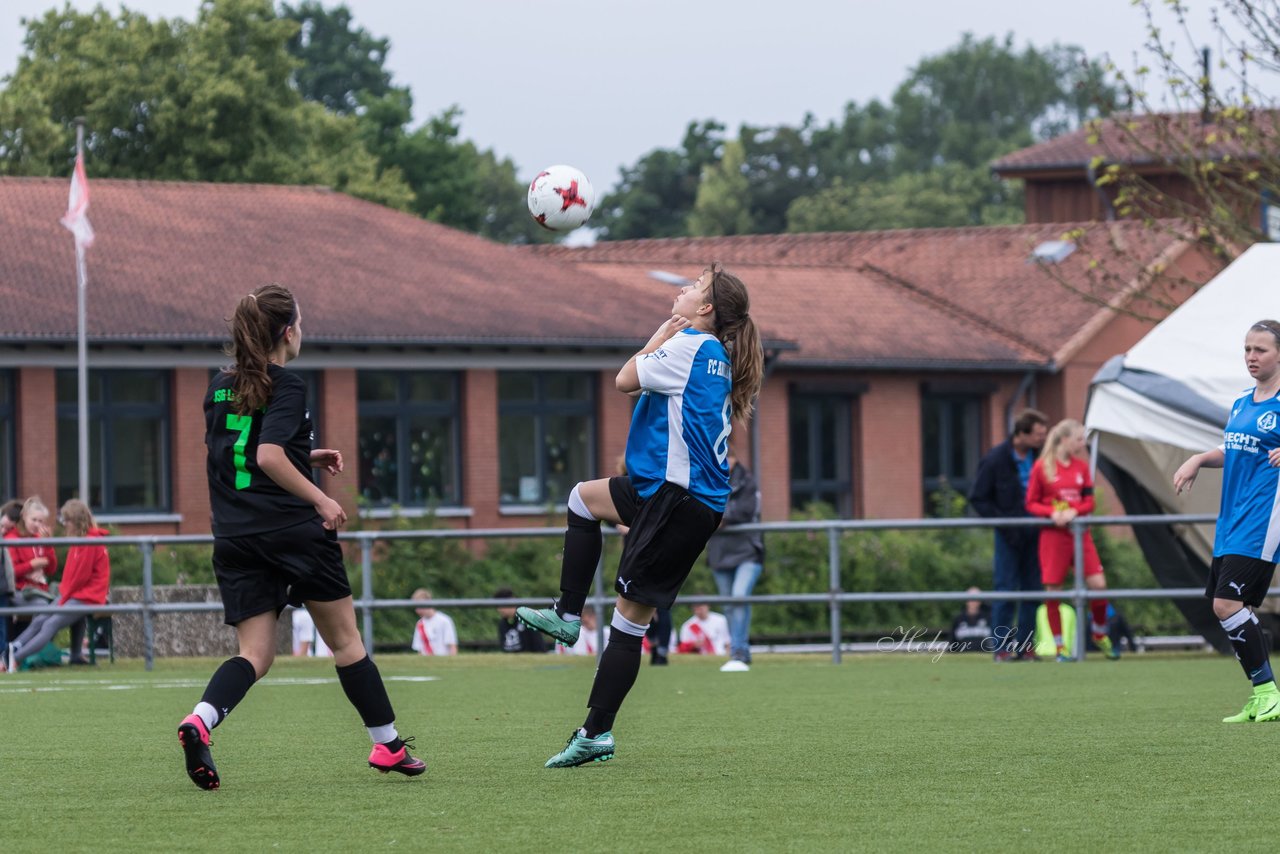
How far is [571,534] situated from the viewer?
8367 mm

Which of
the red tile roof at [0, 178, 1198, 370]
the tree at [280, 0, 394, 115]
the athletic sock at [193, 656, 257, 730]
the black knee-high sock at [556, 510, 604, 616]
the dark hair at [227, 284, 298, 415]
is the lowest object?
the athletic sock at [193, 656, 257, 730]

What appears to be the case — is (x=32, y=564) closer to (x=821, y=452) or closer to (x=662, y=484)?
(x=662, y=484)

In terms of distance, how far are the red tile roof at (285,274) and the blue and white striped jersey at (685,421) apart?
2596 cm

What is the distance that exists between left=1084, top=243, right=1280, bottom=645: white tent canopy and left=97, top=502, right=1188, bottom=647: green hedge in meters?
10.2

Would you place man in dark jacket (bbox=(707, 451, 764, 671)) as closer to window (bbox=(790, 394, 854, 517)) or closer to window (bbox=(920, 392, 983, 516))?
window (bbox=(790, 394, 854, 517))

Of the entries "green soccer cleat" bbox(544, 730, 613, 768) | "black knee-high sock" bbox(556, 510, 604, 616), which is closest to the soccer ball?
"black knee-high sock" bbox(556, 510, 604, 616)

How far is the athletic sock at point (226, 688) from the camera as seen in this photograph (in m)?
7.60

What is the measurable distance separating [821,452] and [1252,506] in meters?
34.4

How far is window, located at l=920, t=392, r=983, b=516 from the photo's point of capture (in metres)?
45.9

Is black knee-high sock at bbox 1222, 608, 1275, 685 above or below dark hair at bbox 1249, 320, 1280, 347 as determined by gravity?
below

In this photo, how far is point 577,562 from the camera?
8.30 metres

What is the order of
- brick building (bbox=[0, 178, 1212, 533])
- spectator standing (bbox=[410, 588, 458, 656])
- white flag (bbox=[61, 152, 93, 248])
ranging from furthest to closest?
1. brick building (bbox=[0, 178, 1212, 533])
2. white flag (bbox=[61, 152, 93, 248])
3. spectator standing (bbox=[410, 588, 458, 656])

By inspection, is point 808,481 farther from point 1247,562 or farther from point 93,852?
point 93,852

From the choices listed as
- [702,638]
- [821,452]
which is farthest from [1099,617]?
[821,452]
